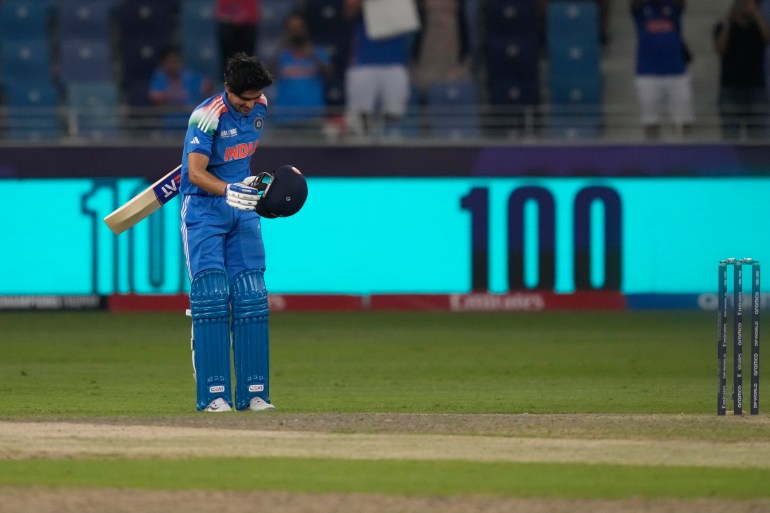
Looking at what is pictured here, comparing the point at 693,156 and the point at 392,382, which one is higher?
the point at 693,156

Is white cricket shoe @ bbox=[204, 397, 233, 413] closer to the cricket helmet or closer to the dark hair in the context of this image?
the cricket helmet

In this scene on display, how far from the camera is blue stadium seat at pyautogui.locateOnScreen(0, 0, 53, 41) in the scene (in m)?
20.4

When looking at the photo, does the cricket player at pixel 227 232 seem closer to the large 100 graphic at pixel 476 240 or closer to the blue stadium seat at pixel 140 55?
the large 100 graphic at pixel 476 240

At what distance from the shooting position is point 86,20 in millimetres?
20578

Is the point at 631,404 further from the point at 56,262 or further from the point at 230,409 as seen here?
the point at 56,262

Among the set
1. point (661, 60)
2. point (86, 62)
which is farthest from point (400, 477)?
point (86, 62)

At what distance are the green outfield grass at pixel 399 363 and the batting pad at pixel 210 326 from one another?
67cm

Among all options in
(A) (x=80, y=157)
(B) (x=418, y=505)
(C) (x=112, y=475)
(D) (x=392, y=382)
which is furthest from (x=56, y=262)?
(B) (x=418, y=505)

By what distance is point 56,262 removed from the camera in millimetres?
17938

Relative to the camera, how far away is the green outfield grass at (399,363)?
36.2 ft

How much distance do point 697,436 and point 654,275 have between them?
31.0 ft

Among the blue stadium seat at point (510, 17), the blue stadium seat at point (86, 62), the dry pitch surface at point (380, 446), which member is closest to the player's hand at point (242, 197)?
the dry pitch surface at point (380, 446)

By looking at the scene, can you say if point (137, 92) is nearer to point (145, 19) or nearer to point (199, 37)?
point (145, 19)

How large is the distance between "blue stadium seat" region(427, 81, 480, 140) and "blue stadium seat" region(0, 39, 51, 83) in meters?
4.98
